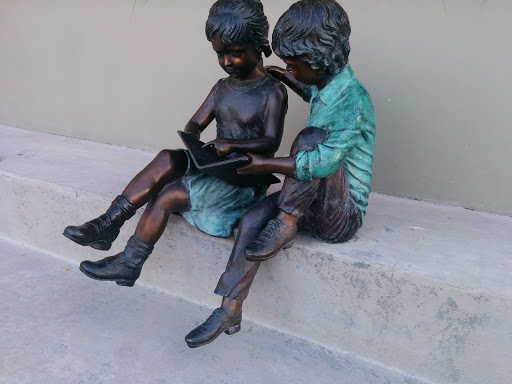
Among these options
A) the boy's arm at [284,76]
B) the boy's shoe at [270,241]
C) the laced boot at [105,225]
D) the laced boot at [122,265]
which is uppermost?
the boy's arm at [284,76]

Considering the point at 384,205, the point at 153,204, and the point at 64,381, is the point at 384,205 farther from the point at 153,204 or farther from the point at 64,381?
the point at 64,381

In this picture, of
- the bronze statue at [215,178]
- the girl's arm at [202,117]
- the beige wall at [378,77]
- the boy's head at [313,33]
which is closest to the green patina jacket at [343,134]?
the boy's head at [313,33]

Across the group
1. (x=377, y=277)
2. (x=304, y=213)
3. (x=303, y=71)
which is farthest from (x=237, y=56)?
(x=377, y=277)

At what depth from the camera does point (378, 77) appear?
110 inches

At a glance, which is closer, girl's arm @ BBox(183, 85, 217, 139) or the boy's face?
the boy's face

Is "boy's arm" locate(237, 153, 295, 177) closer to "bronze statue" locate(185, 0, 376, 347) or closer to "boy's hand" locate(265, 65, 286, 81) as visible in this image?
"bronze statue" locate(185, 0, 376, 347)

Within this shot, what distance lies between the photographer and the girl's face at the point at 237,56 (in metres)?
2.15

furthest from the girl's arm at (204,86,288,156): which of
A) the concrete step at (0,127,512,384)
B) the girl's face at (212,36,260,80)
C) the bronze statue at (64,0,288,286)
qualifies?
the concrete step at (0,127,512,384)

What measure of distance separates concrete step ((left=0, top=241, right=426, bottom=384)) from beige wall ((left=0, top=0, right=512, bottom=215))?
1.13 m

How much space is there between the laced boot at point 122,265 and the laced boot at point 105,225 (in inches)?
3.8

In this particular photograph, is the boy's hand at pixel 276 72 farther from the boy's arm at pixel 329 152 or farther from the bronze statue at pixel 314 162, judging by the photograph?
the boy's arm at pixel 329 152

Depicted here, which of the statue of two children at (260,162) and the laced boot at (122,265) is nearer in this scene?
the statue of two children at (260,162)

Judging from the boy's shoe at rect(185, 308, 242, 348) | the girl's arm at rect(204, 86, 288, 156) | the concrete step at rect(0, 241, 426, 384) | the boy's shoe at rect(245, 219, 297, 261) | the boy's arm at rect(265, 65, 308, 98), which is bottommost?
the concrete step at rect(0, 241, 426, 384)

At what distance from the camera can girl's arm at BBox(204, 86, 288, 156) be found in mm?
2184
